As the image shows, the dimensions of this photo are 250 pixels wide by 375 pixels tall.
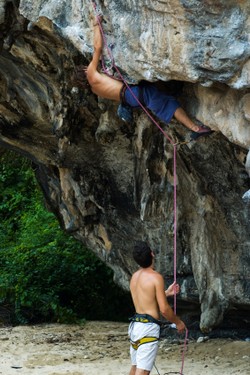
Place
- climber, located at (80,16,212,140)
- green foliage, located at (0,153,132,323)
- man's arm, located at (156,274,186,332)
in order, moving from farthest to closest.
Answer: green foliage, located at (0,153,132,323), climber, located at (80,16,212,140), man's arm, located at (156,274,186,332)

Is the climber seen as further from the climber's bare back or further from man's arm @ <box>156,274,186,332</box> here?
man's arm @ <box>156,274,186,332</box>

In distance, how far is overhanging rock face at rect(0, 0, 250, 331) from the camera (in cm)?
639

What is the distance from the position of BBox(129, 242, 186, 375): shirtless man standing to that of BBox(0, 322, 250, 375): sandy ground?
2120 mm

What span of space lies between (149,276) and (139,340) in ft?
1.55

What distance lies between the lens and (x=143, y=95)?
7258 mm

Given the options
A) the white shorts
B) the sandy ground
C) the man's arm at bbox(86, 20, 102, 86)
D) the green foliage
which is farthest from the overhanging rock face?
the green foliage

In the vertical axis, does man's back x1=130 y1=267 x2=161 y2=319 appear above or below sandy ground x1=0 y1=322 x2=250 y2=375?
above

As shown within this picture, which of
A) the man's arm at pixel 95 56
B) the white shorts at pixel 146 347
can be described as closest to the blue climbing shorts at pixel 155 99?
the man's arm at pixel 95 56

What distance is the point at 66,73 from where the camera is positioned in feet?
29.7

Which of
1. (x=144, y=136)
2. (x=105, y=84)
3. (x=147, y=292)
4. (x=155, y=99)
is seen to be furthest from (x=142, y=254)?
(x=144, y=136)

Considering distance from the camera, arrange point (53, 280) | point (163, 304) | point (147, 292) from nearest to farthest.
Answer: point (163, 304) < point (147, 292) < point (53, 280)

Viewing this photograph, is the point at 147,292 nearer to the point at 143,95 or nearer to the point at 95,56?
the point at 143,95

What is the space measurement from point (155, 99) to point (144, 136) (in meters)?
1.86

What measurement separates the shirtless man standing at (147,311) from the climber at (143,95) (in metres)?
1.04
